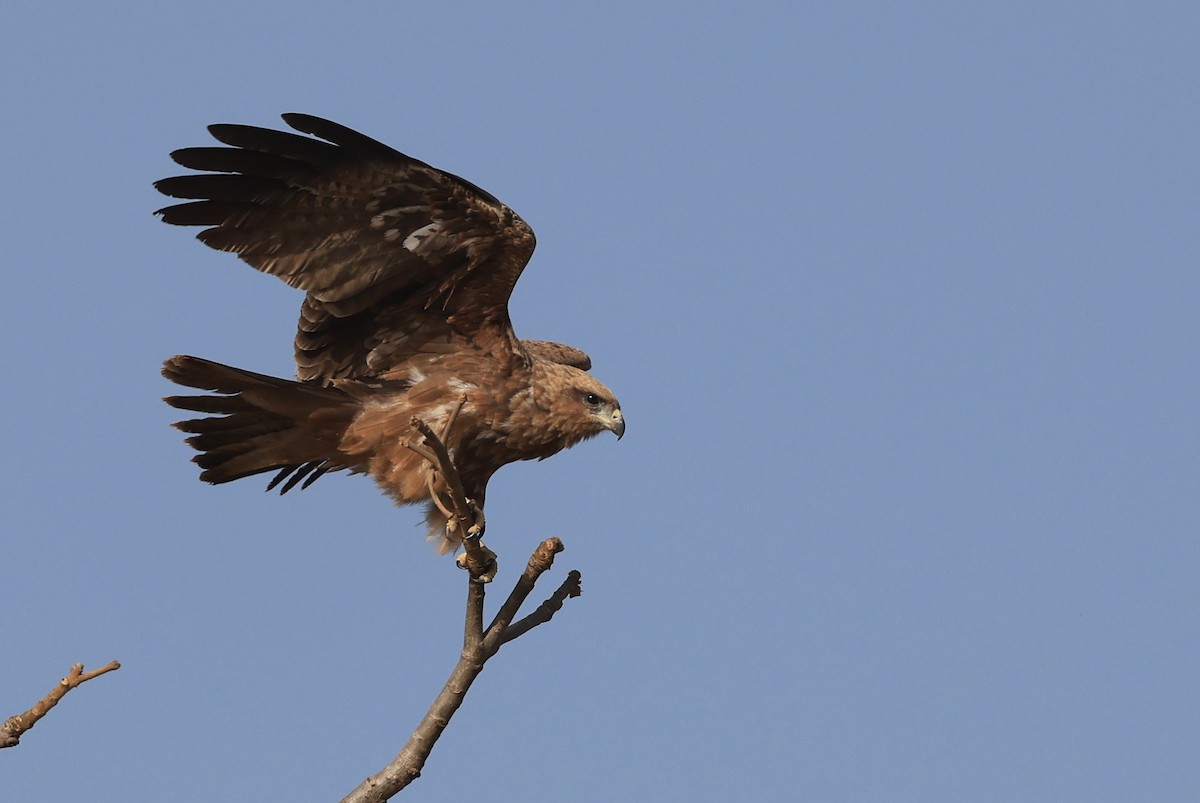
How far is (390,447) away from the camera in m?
7.28

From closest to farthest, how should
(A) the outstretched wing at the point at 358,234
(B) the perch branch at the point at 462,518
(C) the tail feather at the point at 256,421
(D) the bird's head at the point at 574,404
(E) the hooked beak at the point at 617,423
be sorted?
(B) the perch branch at the point at 462,518 < (A) the outstretched wing at the point at 358,234 < (C) the tail feather at the point at 256,421 < (D) the bird's head at the point at 574,404 < (E) the hooked beak at the point at 617,423

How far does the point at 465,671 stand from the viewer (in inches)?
228

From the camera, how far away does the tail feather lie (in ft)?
23.4

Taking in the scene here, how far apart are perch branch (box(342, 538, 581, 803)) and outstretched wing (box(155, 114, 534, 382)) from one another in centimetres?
184

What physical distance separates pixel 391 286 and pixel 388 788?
8.53ft

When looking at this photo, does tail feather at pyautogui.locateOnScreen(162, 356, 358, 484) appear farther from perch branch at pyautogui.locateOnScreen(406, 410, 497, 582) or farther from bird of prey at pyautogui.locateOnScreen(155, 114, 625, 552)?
perch branch at pyautogui.locateOnScreen(406, 410, 497, 582)

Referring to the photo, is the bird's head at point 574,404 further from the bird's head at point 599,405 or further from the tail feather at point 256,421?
the tail feather at point 256,421

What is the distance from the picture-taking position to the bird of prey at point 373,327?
→ 21.9ft

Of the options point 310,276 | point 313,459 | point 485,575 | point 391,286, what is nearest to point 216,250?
point 310,276

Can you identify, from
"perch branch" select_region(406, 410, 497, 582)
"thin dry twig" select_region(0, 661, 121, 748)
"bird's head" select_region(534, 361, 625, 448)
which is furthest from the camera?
"bird's head" select_region(534, 361, 625, 448)

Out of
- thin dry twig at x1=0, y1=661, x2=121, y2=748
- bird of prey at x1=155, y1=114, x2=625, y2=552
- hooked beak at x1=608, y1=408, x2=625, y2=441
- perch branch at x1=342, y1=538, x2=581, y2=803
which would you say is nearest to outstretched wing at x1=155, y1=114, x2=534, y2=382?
bird of prey at x1=155, y1=114, x2=625, y2=552

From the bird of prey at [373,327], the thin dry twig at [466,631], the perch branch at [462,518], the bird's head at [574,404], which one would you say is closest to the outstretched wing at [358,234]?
the bird of prey at [373,327]

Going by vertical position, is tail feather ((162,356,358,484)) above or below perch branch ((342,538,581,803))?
above

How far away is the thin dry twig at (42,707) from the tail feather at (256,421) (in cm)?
332
